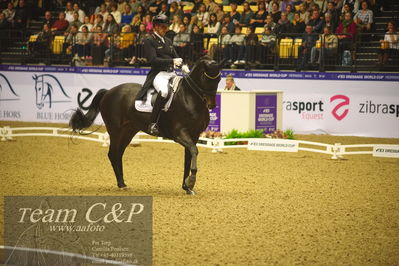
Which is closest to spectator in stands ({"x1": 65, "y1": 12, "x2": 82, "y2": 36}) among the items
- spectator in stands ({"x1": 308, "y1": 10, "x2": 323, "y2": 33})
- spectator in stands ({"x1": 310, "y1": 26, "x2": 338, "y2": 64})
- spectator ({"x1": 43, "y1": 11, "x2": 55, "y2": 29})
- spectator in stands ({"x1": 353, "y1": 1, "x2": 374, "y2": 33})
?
spectator ({"x1": 43, "y1": 11, "x2": 55, "y2": 29})

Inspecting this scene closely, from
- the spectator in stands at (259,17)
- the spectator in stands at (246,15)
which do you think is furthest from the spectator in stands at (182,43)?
the spectator in stands at (259,17)

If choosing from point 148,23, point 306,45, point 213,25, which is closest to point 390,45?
point 306,45

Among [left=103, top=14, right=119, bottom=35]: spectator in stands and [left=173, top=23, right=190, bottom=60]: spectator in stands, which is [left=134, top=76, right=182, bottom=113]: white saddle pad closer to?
[left=173, top=23, right=190, bottom=60]: spectator in stands

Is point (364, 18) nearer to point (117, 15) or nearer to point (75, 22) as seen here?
point (117, 15)

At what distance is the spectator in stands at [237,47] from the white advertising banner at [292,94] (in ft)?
1.34

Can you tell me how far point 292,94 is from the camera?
20.2m

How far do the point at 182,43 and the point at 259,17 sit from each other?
2.53 m

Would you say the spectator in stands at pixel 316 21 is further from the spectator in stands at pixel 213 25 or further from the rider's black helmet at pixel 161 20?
the rider's black helmet at pixel 161 20

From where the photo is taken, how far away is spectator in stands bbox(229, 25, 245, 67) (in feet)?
68.1

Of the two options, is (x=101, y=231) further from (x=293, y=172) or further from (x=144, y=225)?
(x=293, y=172)

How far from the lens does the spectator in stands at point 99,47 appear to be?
22.9 metres

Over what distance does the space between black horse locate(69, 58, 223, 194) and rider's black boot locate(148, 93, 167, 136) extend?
0.35 feet

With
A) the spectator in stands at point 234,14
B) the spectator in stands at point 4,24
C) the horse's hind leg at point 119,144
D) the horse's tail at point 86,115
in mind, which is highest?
the spectator in stands at point 234,14

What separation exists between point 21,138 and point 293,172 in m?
8.79
